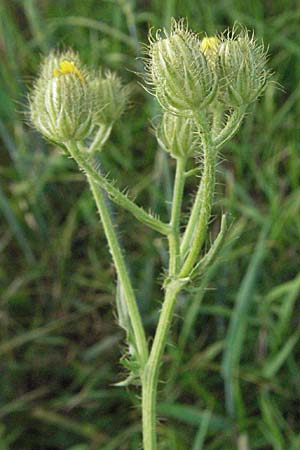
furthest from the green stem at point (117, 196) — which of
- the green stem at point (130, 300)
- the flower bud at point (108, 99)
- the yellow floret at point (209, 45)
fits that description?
the yellow floret at point (209, 45)

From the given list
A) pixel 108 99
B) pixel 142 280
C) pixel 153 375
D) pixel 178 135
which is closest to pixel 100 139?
pixel 108 99

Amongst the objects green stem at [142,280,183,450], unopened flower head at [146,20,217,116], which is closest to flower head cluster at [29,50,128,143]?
unopened flower head at [146,20,217,116]

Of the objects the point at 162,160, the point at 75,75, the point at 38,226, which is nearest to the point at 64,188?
the point at 38,226

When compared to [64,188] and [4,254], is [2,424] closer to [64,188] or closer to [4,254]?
[4,254]

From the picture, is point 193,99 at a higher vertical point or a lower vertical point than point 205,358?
higher

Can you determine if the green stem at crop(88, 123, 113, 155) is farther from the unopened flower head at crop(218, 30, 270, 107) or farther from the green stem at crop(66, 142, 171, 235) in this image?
the unopened flower head at crop(218, 30, 270, 107)

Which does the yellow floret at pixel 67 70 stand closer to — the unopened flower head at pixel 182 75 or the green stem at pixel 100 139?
the green stem at pixel 100 139
